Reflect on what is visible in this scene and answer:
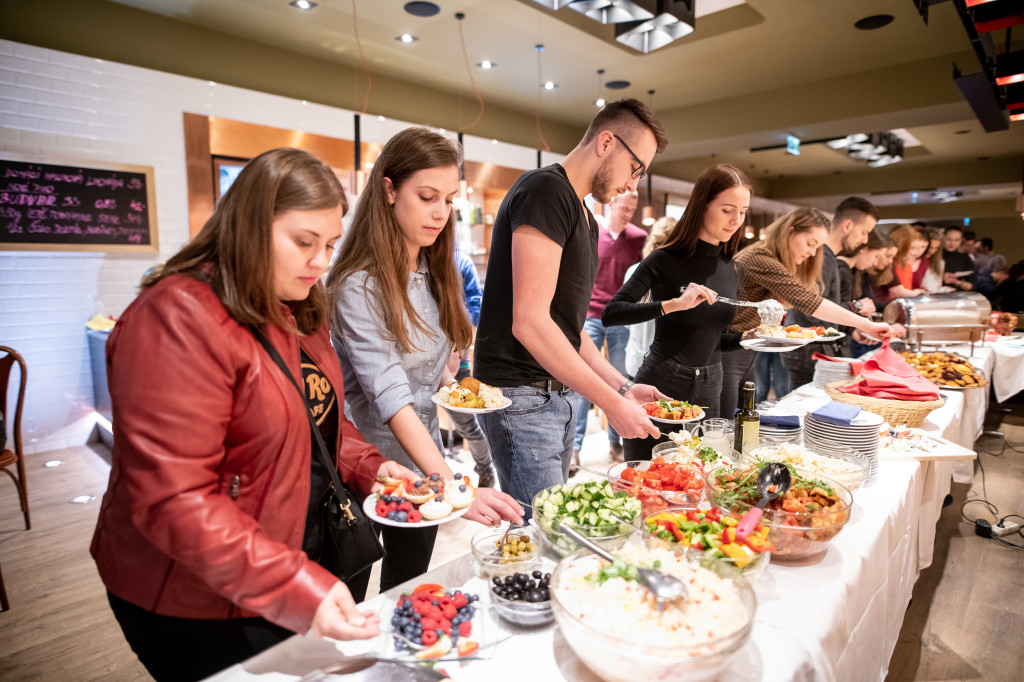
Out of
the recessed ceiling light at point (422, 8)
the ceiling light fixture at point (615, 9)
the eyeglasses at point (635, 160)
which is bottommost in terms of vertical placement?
the eyeglasses at point (635, 160)

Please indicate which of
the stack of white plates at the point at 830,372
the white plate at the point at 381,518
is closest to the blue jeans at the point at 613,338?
the stack of white plates at the point at 830,372

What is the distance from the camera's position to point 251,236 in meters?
0.92

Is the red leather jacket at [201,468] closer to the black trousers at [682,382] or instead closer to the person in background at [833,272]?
the black trousers at [682,382]

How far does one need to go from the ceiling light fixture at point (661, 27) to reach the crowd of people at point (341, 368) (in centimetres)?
212

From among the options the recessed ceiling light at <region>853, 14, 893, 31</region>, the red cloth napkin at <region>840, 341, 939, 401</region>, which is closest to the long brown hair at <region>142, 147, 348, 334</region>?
the red cloth napkin at <region>840, 341, 939, 401</region>

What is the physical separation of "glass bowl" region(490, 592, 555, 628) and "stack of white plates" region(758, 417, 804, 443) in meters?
1.15

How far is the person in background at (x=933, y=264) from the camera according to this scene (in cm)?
613

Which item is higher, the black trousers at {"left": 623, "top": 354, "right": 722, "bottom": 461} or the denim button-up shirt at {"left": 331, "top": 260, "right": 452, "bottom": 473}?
the denim button-up shirt at {"left": 331, "top": 260, "right": 452, "bottom": 473}

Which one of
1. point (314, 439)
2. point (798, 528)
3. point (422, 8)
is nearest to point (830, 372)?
point (798, 528)

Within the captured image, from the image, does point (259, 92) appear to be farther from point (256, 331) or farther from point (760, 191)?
point (760, 191)

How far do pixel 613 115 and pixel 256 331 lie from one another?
1.21 metres

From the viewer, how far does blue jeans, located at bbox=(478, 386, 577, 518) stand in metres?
1.60

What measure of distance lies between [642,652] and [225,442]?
69cm

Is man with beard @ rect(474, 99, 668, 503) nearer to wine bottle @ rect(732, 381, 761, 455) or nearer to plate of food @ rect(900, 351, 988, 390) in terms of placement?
wine bottle @ rect(732, 381, 761, 455)
